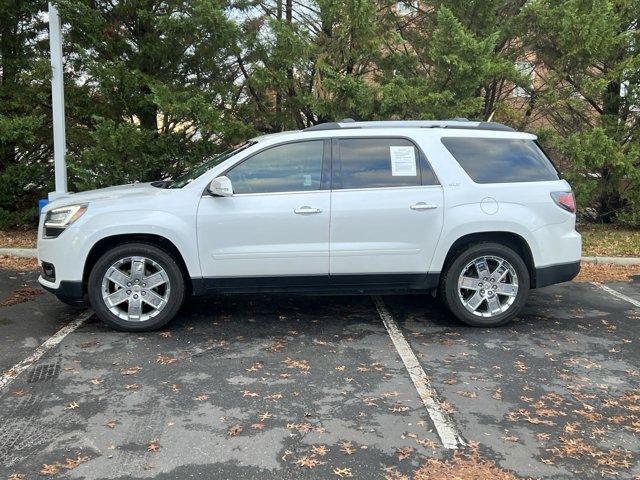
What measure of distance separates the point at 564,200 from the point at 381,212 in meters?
1.80

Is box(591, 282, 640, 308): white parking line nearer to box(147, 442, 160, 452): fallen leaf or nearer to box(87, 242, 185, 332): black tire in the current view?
box(87, 242, 185, 332): black tire

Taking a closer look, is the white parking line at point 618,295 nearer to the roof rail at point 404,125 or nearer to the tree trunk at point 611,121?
the roof rail at point 404,125

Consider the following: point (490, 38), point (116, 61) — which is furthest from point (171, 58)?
point (490, 38)

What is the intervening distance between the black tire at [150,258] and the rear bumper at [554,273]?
3346 millimetres

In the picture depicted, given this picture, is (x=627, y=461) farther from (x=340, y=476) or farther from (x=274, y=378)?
(x=274, y=378)

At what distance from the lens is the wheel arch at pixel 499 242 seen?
556cm

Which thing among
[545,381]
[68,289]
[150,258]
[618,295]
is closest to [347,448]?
[545,381]

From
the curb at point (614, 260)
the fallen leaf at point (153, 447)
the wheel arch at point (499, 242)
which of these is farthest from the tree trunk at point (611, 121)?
the fallen leaf at point (153, 447)

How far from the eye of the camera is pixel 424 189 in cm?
545

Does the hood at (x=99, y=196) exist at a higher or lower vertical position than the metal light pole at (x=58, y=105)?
lower

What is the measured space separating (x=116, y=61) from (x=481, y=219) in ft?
21.7

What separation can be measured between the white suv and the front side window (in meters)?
0.01

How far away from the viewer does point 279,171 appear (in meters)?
5.40

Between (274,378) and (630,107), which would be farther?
(630,107)
